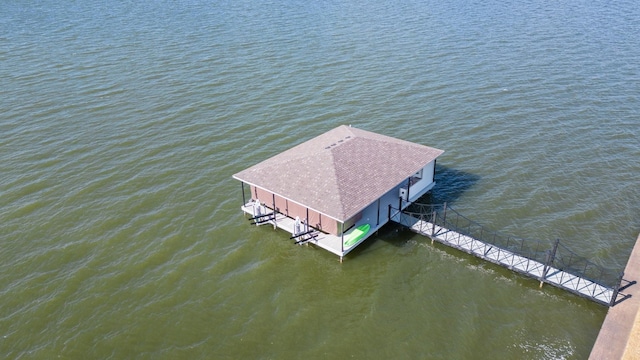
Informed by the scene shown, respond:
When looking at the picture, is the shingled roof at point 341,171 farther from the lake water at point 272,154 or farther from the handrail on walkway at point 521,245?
the lake water at point 272,154

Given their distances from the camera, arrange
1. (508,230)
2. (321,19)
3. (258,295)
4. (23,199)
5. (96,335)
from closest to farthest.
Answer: (96,335) < (258,295) < (508,230) < (23,199) < (321,19)

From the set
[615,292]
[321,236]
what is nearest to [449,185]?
[321,236]

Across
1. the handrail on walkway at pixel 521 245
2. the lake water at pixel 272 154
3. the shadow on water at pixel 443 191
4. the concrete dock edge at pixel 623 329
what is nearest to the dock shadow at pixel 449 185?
the shadow on water at pixel 443 191

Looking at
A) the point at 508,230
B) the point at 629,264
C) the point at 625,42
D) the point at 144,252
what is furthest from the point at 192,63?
the point at 625,42

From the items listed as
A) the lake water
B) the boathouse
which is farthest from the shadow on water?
the boathouse

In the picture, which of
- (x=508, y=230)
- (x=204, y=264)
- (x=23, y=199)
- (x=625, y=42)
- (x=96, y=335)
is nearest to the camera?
Result: (x=96, y=335)

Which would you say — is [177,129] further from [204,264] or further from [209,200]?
[204,264]

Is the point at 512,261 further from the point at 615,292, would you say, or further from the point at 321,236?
the point at 321,236
